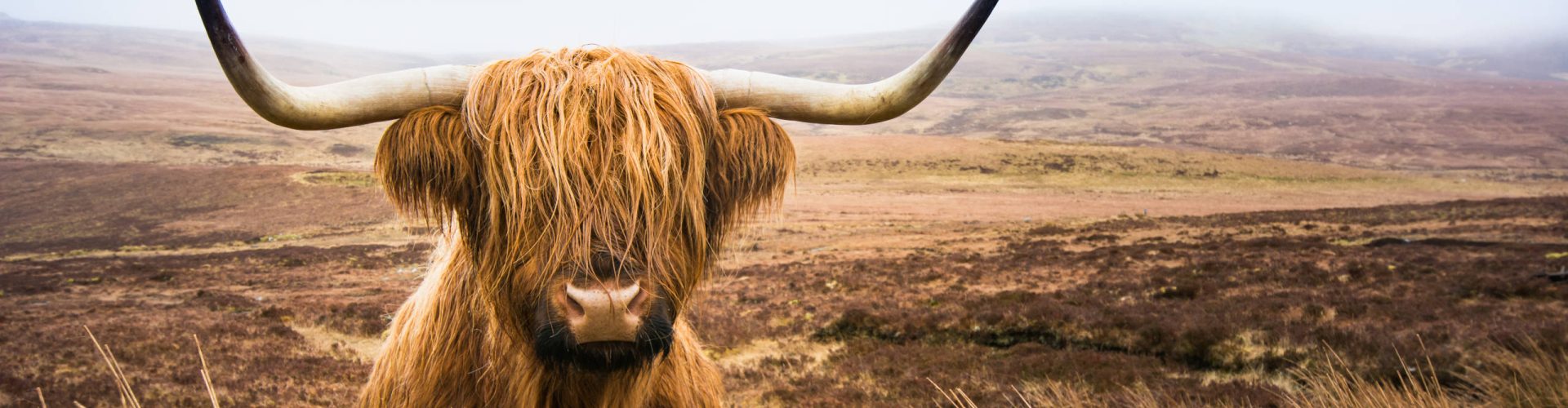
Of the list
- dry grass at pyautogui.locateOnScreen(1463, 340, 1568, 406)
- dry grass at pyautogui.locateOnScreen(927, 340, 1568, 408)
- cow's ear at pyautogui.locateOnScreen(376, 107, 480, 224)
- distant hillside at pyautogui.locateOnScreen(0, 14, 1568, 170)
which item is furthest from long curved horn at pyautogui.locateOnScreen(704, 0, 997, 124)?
distant hillside at pyautogui.locateOnScreen(0, 14, 1568, 170)

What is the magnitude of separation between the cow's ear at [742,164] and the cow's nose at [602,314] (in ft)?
2.17

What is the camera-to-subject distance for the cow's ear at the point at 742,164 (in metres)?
2.56

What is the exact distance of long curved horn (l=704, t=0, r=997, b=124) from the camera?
88.8 inches

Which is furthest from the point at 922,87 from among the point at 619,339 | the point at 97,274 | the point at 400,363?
the point at 97,274

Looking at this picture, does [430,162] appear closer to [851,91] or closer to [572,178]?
[572,178]

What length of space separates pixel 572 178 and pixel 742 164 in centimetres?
63

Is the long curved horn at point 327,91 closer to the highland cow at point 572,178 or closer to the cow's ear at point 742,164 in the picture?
the highland cow at point 572,178

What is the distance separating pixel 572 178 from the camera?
7.07 ft

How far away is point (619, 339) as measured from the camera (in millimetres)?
1990

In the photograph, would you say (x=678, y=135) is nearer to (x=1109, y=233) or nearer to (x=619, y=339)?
(x=619, y=339)

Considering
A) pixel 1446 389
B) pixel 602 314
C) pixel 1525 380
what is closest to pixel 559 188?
pixel 602 314

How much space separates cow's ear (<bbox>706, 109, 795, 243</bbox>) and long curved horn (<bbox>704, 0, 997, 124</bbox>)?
0.25ft

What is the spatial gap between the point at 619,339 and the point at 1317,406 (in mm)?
3339

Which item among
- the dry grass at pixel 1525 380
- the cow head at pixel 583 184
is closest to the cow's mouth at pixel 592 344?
the cow head at pixel 583 184
